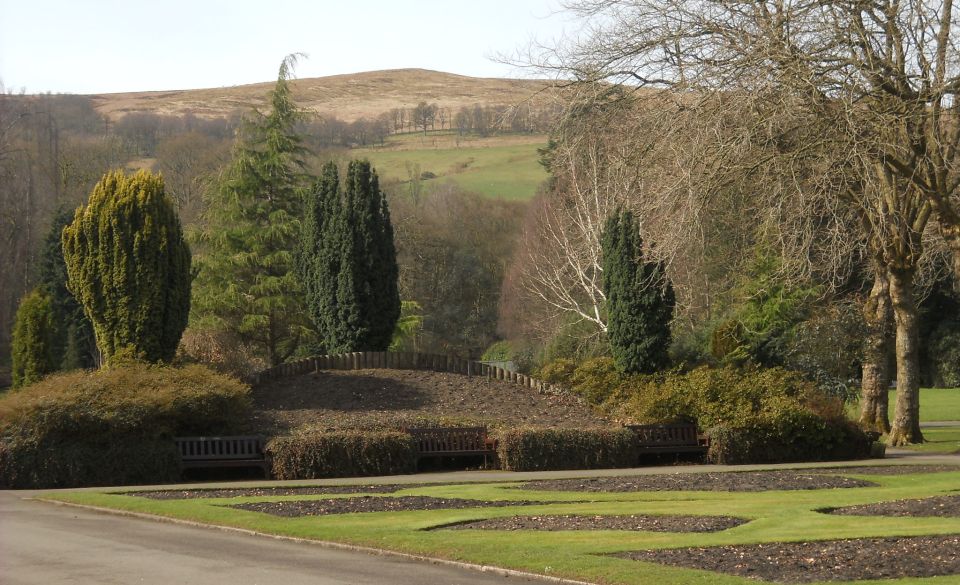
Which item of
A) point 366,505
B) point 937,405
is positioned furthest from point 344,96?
point 366,505

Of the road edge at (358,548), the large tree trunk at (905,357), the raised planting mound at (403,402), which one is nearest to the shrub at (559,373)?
the raised planting mound at (403,402)

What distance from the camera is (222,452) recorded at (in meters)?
22.1

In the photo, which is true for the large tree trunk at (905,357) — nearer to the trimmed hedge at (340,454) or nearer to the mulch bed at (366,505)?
the trimmed hedge at (340,454)

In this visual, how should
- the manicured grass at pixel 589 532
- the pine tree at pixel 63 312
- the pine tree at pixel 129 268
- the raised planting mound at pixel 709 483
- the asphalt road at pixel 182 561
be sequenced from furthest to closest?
the pine tree at pixel 63 312
the pine tree at pixel 129 268
the raised planting mound at pixel 709 483
the manicured grass at pixel 589 532
the asphalt road at pixel 182 561

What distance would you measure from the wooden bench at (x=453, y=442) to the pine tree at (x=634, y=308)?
251 inches

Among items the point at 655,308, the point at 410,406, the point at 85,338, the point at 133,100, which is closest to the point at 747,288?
the point at 655,308

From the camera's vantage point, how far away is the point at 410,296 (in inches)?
2655

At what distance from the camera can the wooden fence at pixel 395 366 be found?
29.8m

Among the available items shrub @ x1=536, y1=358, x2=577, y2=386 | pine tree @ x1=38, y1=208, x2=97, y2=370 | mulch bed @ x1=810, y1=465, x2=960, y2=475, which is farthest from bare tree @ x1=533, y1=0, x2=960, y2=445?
pine tree @ x1=38, y1=208, x2=97, y2=370

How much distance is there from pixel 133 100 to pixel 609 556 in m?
158

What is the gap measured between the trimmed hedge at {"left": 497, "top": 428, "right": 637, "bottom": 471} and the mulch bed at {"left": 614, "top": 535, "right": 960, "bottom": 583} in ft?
37.6

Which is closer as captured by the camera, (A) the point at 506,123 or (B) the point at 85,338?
(A) the point at 506,123

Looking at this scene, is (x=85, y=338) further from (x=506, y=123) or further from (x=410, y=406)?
(x=506, y=123)

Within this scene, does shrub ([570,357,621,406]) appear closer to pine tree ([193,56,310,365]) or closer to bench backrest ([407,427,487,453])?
bench backrest ([407,427,487,453])
